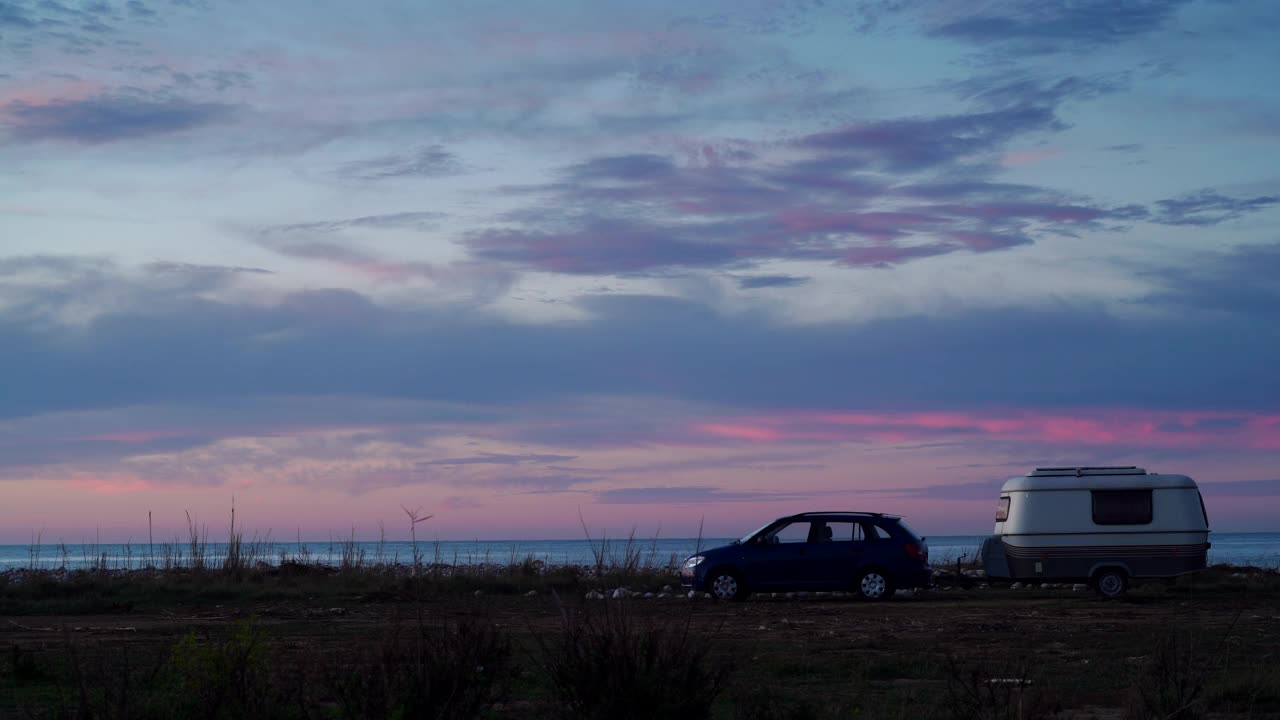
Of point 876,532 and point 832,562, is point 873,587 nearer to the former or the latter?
point 832,562

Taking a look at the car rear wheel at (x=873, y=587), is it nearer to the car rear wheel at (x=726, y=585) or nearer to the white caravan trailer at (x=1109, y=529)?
the car rear wheel at (x=726, y=585)

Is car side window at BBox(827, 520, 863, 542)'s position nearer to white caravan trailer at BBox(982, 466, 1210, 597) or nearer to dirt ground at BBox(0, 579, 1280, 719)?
dirt ground at BBox(0, 579, 1280, 719)

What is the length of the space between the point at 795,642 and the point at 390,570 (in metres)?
16.4

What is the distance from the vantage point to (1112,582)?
79.2 ft

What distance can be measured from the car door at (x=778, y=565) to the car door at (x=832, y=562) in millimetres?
121

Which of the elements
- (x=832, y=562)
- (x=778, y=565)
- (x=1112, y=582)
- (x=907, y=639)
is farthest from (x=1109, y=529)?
(x=907, y=639)

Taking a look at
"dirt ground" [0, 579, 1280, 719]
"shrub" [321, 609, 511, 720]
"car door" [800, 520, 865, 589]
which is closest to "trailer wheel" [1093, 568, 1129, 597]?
"dirt ground" [0, 579, 1280, 719]

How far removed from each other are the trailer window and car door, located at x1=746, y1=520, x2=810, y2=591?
565cm

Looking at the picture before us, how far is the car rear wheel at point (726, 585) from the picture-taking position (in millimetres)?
23812

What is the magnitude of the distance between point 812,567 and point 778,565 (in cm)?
64

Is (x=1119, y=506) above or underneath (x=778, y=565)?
above

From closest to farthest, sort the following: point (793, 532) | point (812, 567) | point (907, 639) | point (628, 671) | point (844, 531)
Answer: point (628, 671), point (907, 639), point (812, 567), point (844, 531), point (793, 532)

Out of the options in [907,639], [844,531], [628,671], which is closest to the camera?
[628,671]

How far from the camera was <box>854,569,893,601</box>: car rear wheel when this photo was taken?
23.9 m
